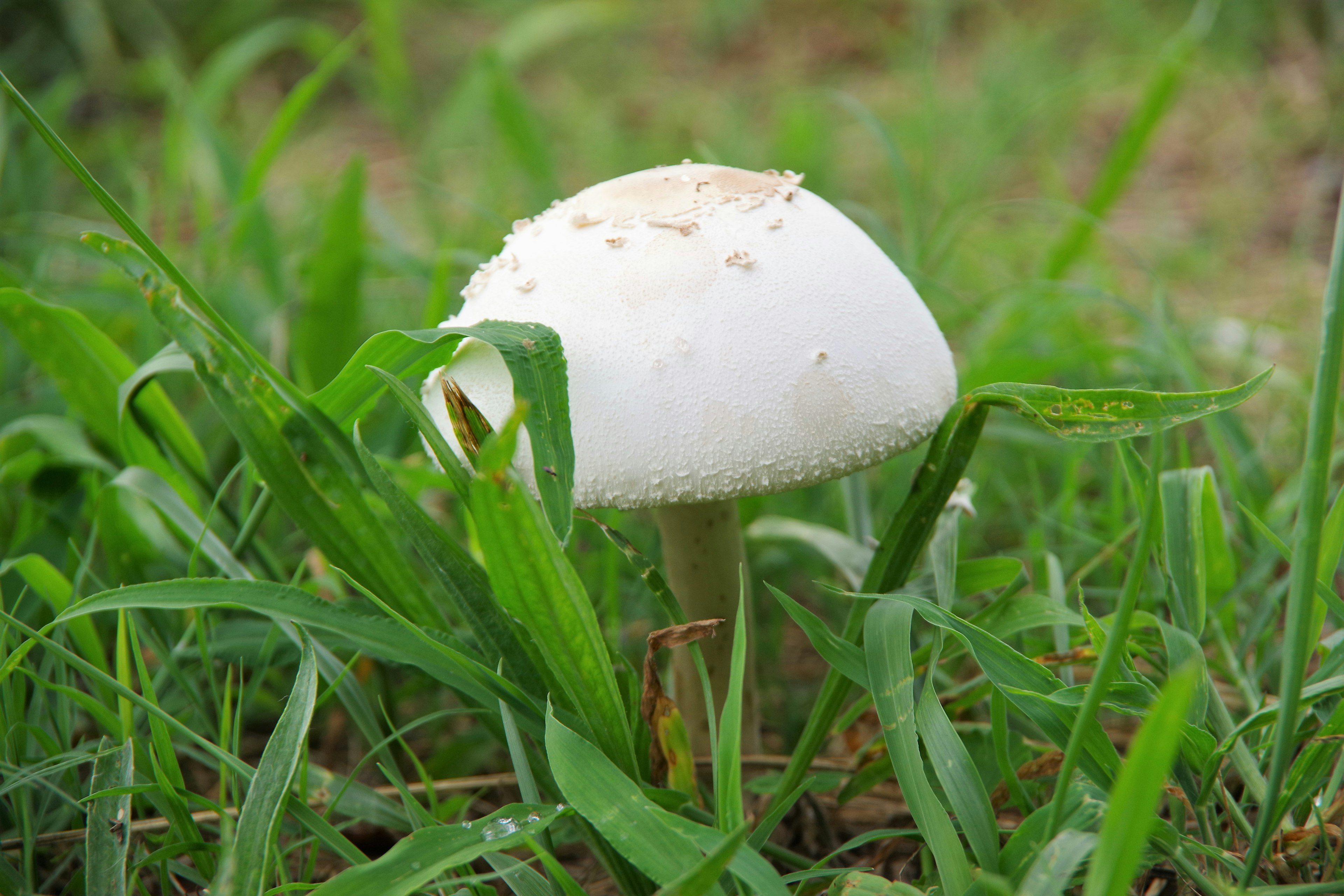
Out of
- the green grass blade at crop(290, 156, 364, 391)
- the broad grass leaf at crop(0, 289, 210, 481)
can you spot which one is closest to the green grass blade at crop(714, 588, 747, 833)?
the broad grass leaf at crop(0, 289, 210, 481)

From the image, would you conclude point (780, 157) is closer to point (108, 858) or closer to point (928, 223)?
point (928, 223)

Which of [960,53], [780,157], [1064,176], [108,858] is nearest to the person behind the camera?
[108,858]

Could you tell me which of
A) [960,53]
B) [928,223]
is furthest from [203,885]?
Answer: [960,53]

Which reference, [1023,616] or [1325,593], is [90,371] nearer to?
[1023,616]

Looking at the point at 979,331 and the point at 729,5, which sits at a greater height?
the point at 729,5

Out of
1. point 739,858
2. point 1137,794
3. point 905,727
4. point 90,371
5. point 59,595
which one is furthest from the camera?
point 90,371

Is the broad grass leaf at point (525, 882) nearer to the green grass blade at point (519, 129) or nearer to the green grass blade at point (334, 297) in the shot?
the green grass blade at point (334, 297)

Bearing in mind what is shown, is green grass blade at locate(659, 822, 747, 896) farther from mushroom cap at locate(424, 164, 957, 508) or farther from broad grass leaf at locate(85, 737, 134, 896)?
broad grass leaf at locate(85, 737, 134, 896)

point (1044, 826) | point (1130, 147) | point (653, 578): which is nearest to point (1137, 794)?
point (1044, 826)
